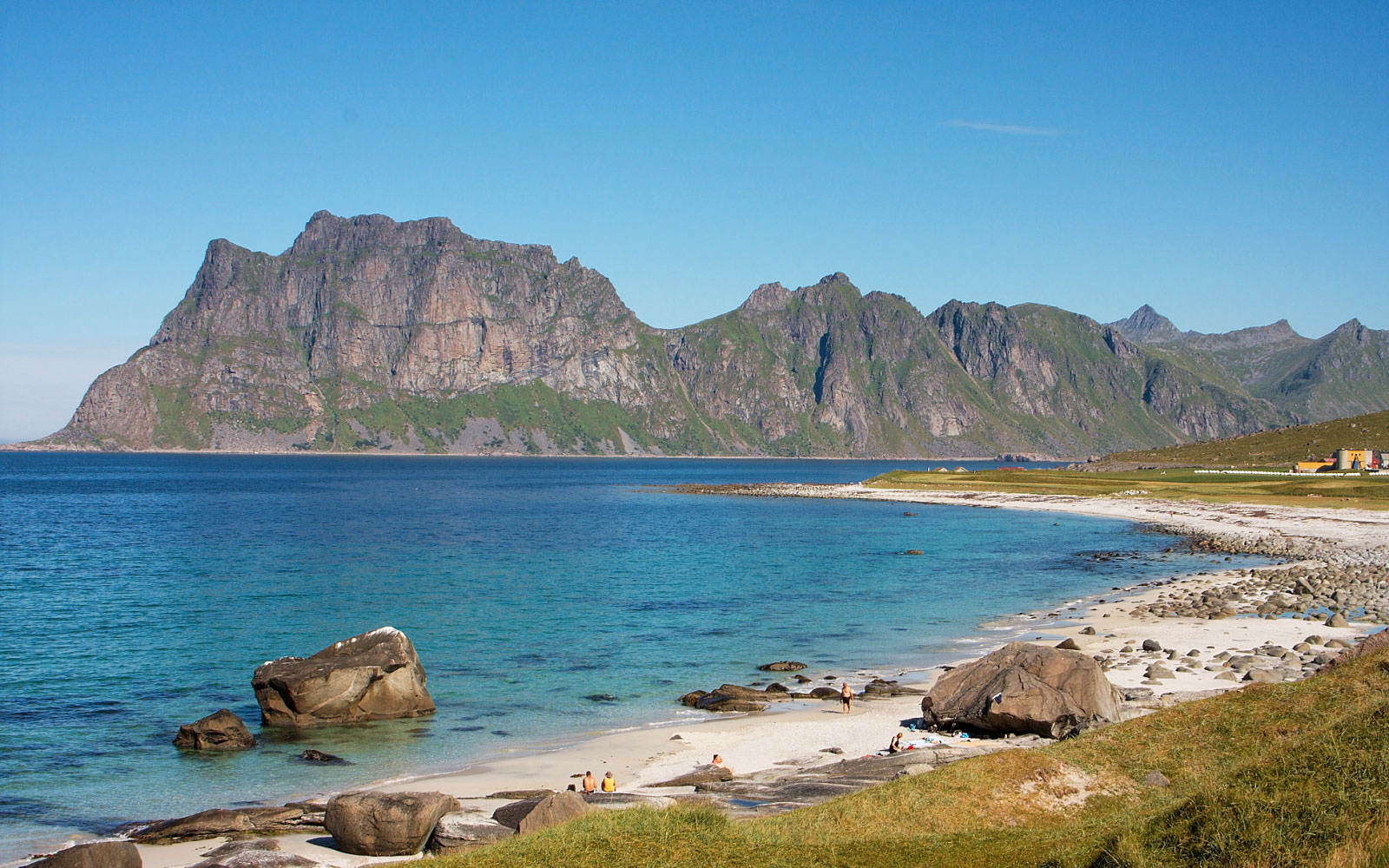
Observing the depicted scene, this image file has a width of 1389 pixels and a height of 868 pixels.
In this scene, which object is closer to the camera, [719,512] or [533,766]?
[533,766]

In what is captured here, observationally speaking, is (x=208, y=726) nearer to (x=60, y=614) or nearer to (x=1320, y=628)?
(x=60, y=614)

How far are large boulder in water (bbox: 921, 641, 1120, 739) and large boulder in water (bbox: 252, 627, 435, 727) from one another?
1624 cm

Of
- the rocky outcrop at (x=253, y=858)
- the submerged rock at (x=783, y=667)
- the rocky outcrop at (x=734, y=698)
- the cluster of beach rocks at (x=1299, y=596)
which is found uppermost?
the rocky outcrop at (x=253, y=858)

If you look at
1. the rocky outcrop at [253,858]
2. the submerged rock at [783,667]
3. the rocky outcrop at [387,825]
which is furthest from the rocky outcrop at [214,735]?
the submerged rock at [783,667]

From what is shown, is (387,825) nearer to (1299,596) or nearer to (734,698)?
(734,698)

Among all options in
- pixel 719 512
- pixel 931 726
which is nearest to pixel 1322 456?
pixel 719 512

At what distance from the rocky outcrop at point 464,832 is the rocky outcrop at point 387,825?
46 cm

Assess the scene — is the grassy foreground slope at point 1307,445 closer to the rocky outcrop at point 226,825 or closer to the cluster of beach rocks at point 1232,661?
the cluster of beach rocks at point 1232,661

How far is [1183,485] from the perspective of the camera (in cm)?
13962

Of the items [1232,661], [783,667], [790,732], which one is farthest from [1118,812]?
[783,667]

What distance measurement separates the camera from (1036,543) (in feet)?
289

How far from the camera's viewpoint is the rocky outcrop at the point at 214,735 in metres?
26.9

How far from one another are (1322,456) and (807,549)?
419ft

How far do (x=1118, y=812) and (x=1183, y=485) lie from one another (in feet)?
457
